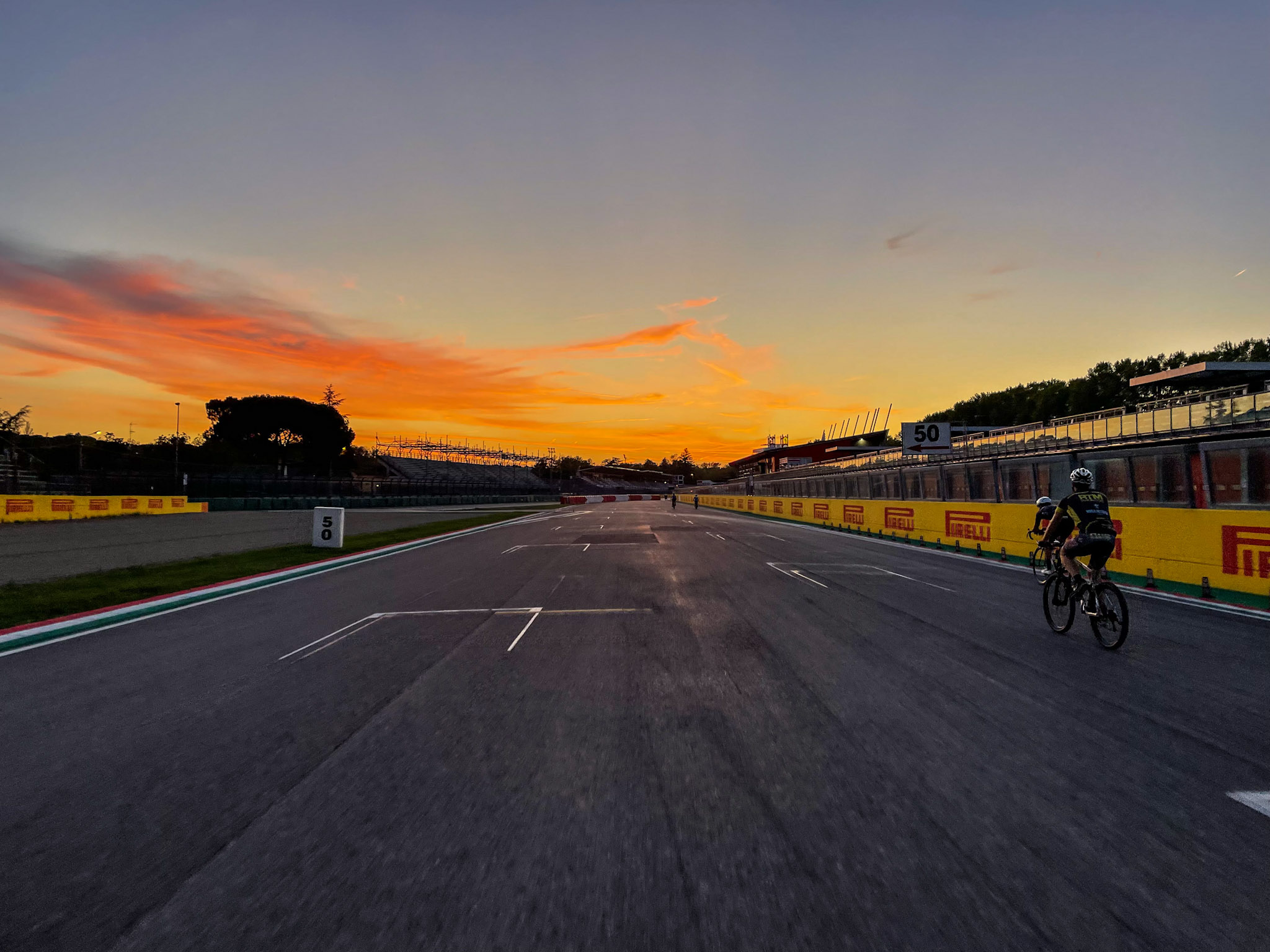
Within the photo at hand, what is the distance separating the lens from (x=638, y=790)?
4027mm

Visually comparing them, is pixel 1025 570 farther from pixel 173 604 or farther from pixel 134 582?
pixel 134 582

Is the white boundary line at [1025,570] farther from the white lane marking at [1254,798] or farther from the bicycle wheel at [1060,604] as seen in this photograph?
the white lane marking at [1254,798]

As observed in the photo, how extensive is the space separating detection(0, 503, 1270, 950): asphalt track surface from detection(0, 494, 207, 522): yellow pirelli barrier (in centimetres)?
3241

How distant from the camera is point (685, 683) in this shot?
6270 millimetres

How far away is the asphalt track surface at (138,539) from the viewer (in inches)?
621

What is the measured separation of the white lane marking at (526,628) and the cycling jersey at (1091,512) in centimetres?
736

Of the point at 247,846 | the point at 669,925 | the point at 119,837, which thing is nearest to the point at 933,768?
the point at 669,925

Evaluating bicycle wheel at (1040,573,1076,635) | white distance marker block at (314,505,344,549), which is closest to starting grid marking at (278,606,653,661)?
bicycle wheel at (1040,573,1076,635)

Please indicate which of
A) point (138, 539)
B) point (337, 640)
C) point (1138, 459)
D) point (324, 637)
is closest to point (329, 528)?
point (138, 539)

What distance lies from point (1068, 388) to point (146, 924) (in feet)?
381

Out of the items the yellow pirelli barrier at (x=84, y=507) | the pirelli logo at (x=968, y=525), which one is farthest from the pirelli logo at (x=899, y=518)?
the yellow pirelli barrier at (x=84, y=507)

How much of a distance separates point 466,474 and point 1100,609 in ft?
498

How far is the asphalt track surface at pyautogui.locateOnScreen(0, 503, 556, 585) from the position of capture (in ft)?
51.8

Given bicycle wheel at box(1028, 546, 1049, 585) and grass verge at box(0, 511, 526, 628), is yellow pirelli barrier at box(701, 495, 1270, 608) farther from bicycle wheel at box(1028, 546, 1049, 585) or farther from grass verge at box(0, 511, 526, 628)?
grass verge at box(0, 511, 526, 628)
